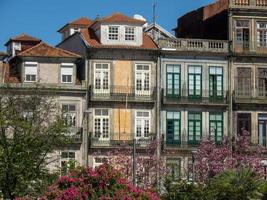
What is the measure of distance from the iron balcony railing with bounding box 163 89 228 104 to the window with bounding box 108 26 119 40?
488 centimetres

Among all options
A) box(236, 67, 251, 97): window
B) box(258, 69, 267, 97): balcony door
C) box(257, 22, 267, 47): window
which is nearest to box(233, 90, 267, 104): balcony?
box(236, 67, 251, 97): window

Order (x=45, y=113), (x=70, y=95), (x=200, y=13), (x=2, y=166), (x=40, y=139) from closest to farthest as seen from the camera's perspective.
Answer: (x=2, y=166) → (x=40, y=139) → (x=45, y=113) → (x=70, y=95) → (x=200, y=13)

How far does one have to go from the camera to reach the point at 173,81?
221ft

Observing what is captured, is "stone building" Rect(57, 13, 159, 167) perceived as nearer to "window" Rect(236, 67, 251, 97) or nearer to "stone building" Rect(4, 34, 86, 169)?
"stone building" Rect(4, 34, 86, 169)

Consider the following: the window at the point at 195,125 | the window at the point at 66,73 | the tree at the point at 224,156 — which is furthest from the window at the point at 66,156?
the window at the point at 195,125

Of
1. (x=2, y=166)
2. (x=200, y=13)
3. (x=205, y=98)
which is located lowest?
(x=2, y=166)

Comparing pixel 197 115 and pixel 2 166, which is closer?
pixel 2 166

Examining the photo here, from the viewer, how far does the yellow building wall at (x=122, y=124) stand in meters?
65.8

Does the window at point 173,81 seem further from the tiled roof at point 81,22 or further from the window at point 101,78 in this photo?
the tiled roof at point 81,22

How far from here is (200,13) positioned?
72938 millimetres

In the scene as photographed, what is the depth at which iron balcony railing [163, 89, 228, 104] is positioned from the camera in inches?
2623

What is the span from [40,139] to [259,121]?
783 inches

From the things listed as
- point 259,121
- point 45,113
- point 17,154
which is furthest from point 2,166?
point 259,121

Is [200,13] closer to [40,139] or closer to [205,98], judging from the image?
[205,98]
